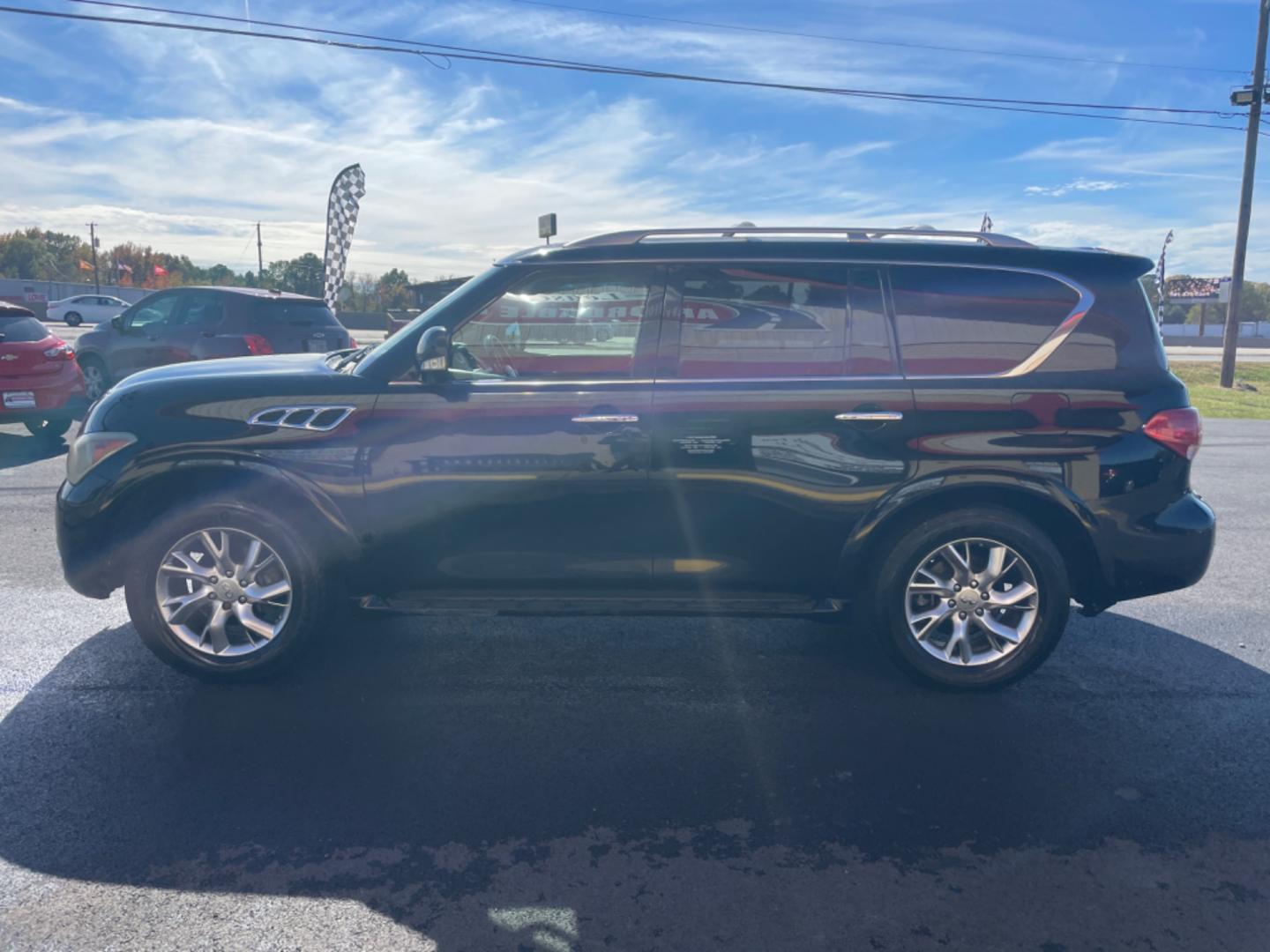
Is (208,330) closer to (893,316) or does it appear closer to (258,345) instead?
(258,345)

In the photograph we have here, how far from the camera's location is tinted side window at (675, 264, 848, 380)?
4.24 m

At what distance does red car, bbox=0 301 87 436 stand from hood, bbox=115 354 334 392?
6.84 m

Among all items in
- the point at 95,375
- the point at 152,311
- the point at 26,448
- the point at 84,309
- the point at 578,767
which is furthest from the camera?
the point at 84,309

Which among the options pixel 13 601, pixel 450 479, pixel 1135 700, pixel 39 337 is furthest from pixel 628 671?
pixel 39 337

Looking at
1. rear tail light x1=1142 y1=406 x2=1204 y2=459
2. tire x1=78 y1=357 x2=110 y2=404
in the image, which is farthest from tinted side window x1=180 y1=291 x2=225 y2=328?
rear tail light x1=1142 y1=406 x2=1204 y2=459

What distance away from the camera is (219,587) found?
4.24 meters

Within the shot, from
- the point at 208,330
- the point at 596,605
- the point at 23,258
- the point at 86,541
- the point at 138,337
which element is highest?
the point at 23,258

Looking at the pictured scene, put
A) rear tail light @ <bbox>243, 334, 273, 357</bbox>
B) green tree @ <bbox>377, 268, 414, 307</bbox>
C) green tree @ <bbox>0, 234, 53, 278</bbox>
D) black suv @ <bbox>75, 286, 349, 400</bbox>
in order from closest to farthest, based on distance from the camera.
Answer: rear tail light @ <bbox>243, 334, 273, 357</bbox>, black suv @ <bbox>75, 286, 349, 400</bbox>, green tree @ <bbox>377, 268, 414, 307</bbox>, green tree @ <bbox>0, 234, 53, 278</bbox>

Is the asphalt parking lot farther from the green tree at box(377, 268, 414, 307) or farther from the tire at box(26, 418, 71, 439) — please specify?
the green tree at box(377, 268, 414, 307)

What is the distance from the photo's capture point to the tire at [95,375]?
13.9 m

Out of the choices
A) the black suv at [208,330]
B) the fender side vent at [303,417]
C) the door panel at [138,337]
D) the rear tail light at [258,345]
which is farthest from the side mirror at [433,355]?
the door panel at [138,337]

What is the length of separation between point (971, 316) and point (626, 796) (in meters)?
2.56

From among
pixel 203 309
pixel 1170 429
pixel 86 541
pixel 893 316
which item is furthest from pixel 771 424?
pixel 203 309

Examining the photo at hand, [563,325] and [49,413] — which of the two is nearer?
[563,325]
